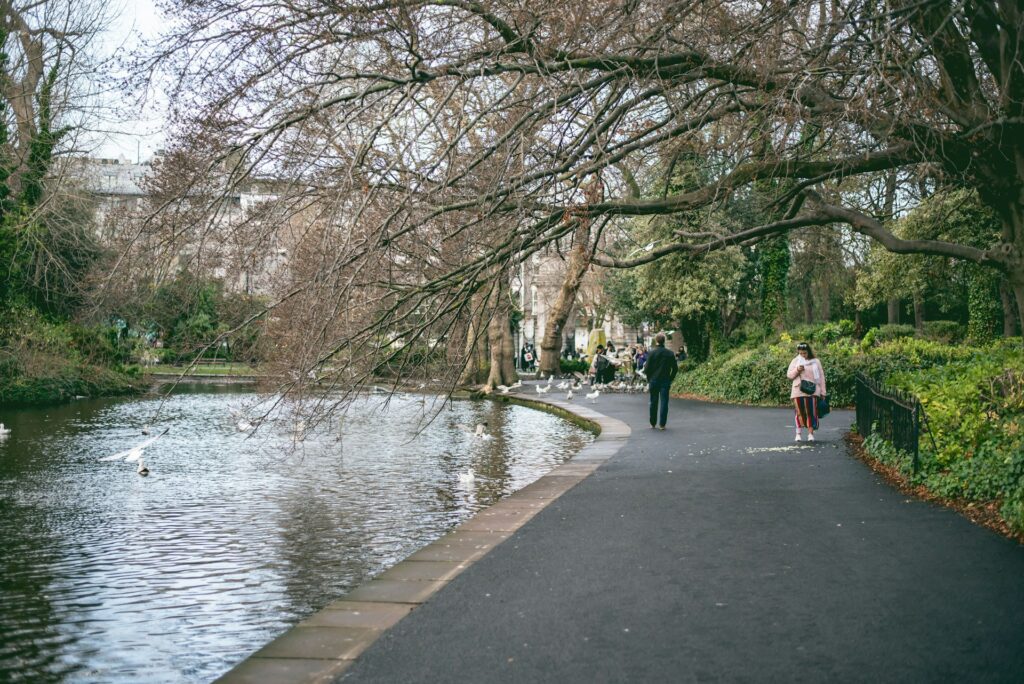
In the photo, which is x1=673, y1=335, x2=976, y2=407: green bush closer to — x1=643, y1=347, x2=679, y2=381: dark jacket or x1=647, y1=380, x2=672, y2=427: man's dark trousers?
x1=647, y1=380, x2=672, y2=427: man's dark trousers

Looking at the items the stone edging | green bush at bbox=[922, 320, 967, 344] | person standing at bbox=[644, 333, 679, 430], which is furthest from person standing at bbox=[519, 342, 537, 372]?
the stone edging

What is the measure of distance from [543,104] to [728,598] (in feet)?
18.3

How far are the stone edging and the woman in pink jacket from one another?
6.12 m

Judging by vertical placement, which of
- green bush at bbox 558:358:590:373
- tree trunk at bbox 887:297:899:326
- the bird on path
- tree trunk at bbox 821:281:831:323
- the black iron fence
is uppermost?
tree trunk at bbox 821:281:831:323

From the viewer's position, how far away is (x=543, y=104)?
10.2 metres

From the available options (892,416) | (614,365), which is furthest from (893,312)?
(892,416)

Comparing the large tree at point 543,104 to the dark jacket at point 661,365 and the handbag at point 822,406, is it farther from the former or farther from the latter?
the dark jacket at point 661,365

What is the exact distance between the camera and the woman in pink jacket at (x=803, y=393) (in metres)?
16.3

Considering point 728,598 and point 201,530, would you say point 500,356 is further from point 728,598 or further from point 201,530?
point 728,598

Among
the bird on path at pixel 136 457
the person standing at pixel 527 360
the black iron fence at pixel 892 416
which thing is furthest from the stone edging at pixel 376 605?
the person standing at pixel 527 360

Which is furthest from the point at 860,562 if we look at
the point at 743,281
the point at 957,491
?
the point at 743,281

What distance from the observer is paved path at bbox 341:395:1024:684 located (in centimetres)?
529

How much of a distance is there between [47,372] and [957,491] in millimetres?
27911

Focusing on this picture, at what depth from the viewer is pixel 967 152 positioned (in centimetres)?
1200
